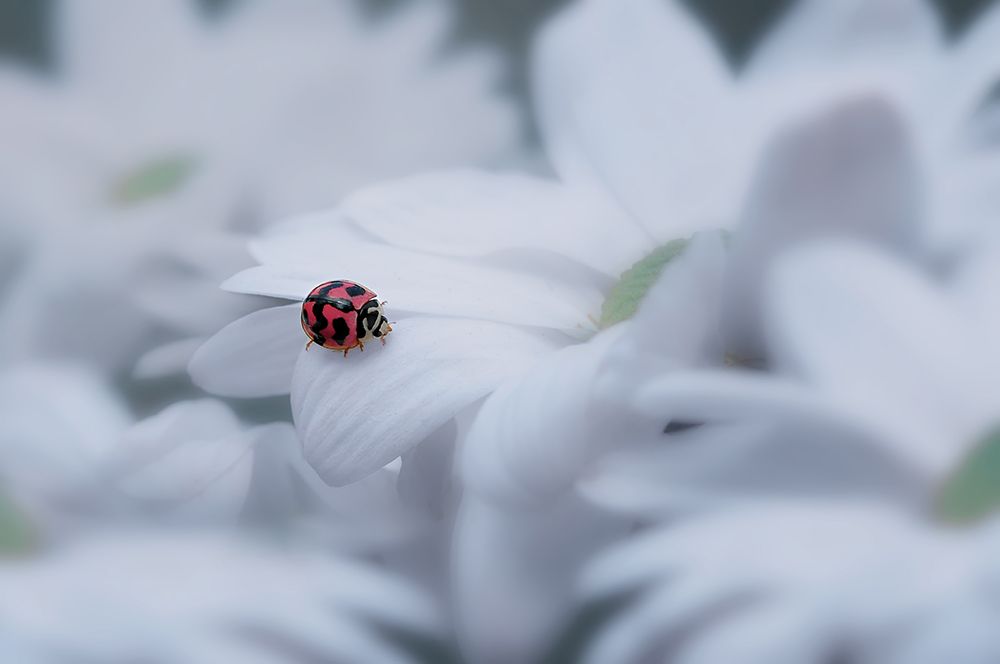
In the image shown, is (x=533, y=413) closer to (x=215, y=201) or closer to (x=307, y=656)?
(x=307, y=656)

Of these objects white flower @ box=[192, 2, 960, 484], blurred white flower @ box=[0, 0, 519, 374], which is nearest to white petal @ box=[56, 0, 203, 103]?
blurred white flower @ box=[0, 0, 519, 374]

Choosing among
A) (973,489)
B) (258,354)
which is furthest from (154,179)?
(973,489)

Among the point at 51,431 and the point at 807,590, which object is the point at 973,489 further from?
the point at 51,431

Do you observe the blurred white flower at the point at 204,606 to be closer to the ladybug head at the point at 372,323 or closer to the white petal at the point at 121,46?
the ladybug head at the point at 372,323

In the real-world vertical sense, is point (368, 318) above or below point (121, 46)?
below

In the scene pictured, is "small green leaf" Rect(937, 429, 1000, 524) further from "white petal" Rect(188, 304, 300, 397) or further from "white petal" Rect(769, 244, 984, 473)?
"white petal" Rect(188, 304, 300, 397)

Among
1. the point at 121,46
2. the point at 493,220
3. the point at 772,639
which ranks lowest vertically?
the point at 772,639

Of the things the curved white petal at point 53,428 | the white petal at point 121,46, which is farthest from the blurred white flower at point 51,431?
the white petal at point 121,46
